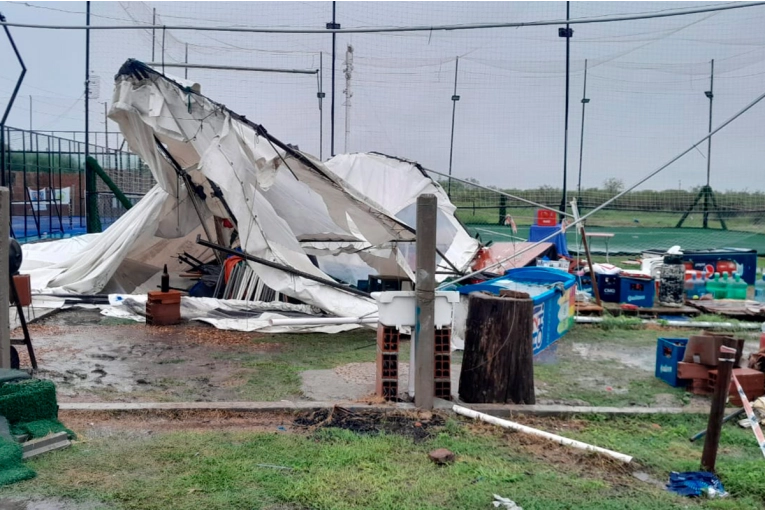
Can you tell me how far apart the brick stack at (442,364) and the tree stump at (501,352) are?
0.60 ft

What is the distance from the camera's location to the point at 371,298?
9.05m

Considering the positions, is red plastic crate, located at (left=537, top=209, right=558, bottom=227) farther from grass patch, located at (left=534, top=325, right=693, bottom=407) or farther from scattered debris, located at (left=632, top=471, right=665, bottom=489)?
scattered debris, located at (left=632, top=471, right=665, bottom=489)

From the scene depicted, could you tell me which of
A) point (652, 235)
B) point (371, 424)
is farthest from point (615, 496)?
point (652, 235)

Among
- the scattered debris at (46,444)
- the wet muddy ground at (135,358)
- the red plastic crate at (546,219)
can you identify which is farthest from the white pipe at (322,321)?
the red plastic crate at (546,219)

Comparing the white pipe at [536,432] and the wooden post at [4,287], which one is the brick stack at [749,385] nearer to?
the white pipe at [536,432]

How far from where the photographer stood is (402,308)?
5270 mm

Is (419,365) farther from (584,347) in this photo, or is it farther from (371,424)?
(584,347)

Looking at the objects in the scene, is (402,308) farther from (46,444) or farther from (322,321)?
(322,321)

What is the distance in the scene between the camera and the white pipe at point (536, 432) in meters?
4.26

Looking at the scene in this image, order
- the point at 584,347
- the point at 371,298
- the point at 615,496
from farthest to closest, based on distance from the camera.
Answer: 1. the point at 371,298
2. the point at 584,347
3. the point at 615,496

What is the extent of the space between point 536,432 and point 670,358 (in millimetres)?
2470

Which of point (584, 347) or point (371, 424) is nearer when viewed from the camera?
point (371, 424)

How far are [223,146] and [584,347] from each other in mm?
5101

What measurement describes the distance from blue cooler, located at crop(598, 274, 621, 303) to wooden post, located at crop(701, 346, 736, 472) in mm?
7306
